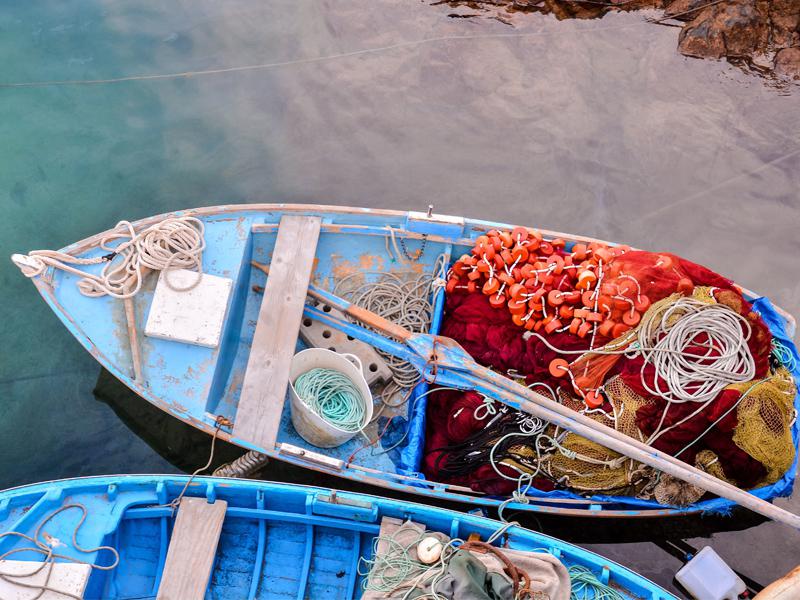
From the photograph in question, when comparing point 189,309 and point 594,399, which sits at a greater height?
point 189,309

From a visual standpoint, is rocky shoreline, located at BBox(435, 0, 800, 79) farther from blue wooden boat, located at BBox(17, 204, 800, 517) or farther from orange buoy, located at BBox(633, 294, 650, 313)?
orange buoy, located at BBox(633, 294, 650, 313)

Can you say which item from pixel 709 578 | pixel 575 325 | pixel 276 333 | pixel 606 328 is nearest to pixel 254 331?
pixel 276 333

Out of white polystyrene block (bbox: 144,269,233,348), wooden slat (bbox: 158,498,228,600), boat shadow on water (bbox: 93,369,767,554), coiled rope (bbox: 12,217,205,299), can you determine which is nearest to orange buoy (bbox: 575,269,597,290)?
boat shadow on water (bbox: 93,369,767,554)

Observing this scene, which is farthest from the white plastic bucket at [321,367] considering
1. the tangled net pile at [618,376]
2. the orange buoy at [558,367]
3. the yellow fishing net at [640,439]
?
the orange buoy at [558,367]

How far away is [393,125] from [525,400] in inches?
177

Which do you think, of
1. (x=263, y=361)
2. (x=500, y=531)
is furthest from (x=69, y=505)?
(x=500, y=531)

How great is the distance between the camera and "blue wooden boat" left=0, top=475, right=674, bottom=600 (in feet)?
15.6

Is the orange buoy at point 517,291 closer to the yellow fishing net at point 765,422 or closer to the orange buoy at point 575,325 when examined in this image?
the orange buoy at point 575,325

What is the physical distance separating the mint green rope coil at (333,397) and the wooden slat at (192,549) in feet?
3.49

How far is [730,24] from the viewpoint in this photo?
8875mm

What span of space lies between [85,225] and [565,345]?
5411 mm

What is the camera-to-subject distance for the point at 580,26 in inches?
362

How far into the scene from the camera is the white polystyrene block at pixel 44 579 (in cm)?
438

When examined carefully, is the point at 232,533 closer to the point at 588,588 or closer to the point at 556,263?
the point at 588,588
